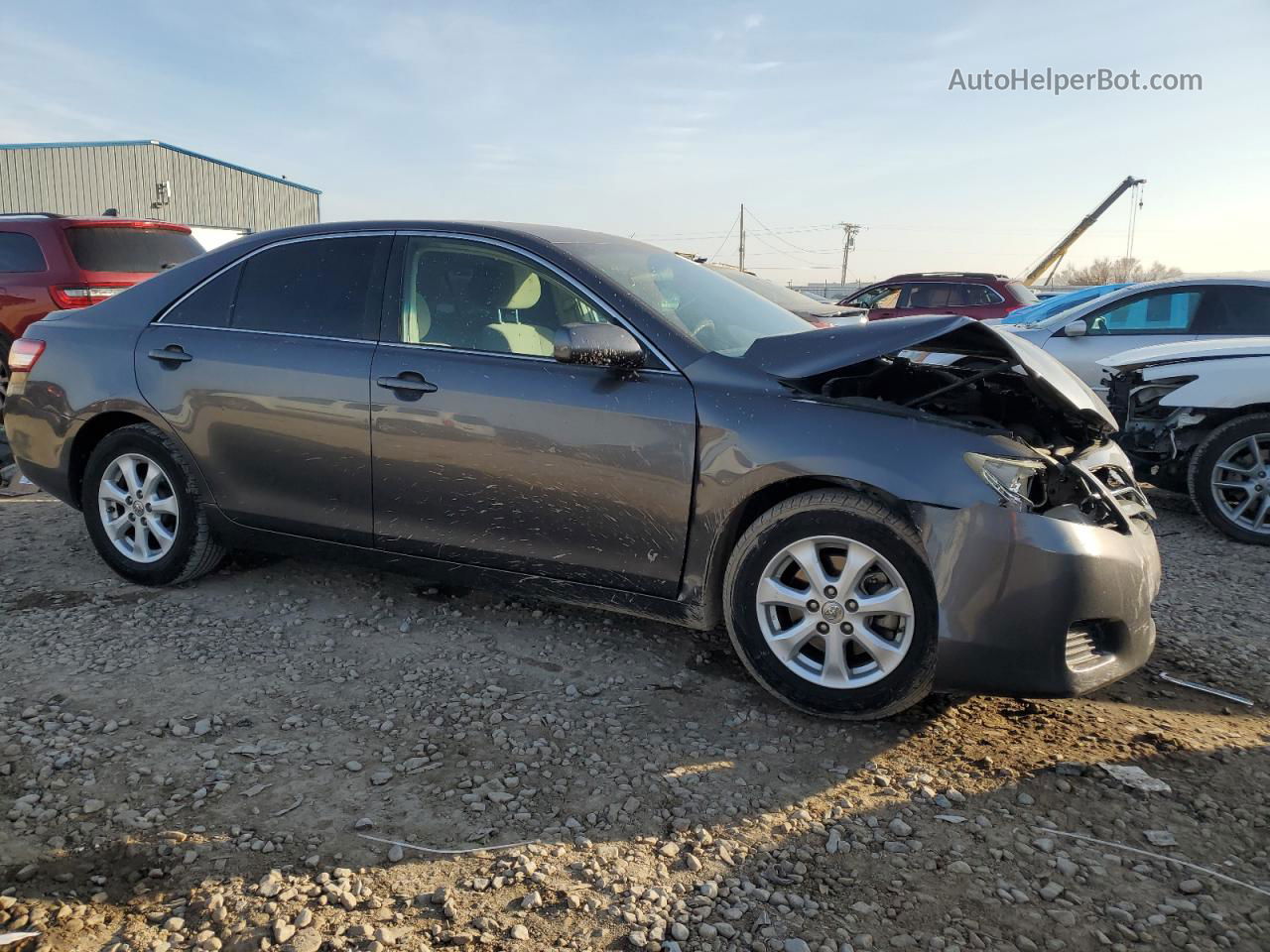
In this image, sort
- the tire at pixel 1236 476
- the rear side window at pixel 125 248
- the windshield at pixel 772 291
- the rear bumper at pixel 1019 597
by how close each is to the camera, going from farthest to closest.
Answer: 1. the windshield at pixel 772 291
2. the rear side window at pixel 125 248
3. the tire at pixel 1236 476
4. the rear bumper at pixel 1019 597

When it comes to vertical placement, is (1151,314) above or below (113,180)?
below

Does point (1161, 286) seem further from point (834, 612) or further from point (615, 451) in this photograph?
point (615, 451)

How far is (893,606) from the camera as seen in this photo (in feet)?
9.91

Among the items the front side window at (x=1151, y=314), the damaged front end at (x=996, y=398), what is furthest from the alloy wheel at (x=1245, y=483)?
the front side window at (x=1151, y=314)

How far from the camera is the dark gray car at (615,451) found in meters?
2.98

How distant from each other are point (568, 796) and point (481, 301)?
1.96 metres

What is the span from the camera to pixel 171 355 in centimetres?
423

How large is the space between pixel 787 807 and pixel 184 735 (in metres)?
1.94

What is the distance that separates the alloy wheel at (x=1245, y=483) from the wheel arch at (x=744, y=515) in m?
3.71

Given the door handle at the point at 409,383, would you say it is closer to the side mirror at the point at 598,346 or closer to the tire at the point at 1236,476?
the side mirror at the point at 598,346

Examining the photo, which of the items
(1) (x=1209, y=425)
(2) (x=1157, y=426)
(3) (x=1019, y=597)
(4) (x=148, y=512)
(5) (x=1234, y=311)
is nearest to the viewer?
(3) (x=1019, y=597)

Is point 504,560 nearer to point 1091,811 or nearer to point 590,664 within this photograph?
point 590,664

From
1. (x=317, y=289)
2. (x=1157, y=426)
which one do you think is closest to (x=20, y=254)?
(x=317, y=289)

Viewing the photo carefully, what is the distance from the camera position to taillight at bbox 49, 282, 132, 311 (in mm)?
7988
